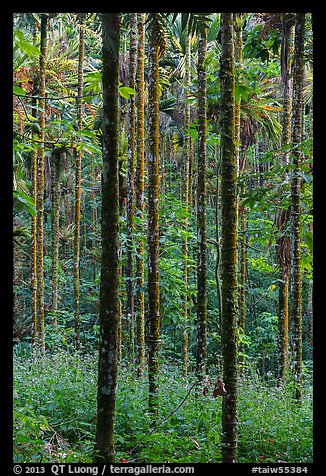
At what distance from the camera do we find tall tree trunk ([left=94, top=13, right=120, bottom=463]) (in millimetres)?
4750

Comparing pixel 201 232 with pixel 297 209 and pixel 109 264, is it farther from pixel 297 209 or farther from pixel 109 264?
pixel 109 264

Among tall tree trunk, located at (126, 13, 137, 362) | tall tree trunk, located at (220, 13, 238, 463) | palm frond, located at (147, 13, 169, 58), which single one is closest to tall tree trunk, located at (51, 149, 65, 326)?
tall tree trunk, located at (126, 13, 137, 362)

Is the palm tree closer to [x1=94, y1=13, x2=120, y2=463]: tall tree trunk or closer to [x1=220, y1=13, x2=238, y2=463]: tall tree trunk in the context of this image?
[x1=220, y1=13, x2=238, y2=463]: tall tree trunk

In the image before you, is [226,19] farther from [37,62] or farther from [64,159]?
[64,159]

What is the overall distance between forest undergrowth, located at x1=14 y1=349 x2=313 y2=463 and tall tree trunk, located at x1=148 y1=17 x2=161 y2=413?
1.82 ft

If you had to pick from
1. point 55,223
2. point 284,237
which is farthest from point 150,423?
point 55,223

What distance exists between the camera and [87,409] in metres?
7.32

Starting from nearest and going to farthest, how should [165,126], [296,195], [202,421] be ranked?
[202,421], [296,195], [165,126]

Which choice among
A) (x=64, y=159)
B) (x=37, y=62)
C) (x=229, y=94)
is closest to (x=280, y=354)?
(x=229, y=94)

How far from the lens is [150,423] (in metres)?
6.86

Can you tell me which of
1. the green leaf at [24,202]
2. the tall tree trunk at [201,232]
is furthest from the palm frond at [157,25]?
the tall tree trunk at [201,232]

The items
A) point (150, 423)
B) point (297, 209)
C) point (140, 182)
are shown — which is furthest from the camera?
point (140, 182)

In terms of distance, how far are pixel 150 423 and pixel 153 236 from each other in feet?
8.68
